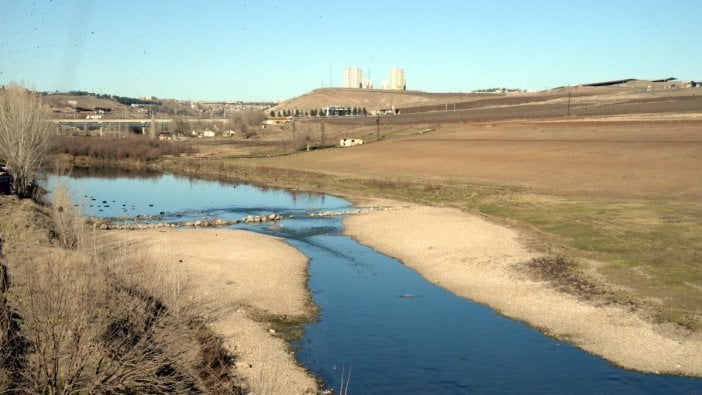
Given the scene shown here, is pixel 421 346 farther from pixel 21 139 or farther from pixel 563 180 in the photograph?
pixel 21 139

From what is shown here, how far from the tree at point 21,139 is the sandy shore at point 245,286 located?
618 inches

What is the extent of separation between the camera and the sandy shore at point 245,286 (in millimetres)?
17094

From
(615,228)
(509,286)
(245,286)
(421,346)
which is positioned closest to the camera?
(421,346)

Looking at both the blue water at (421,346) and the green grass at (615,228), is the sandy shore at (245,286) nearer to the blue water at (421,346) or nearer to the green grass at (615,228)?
the blue water at (421,346)

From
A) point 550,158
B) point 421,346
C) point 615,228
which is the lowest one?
point 421,346

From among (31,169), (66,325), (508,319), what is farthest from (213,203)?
(66,325)

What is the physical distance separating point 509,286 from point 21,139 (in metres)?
37.4

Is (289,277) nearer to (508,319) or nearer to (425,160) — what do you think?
(508,319)

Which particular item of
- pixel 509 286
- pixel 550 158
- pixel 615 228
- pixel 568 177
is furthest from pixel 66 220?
pixel 550 158

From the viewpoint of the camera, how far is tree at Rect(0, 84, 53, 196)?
46625 mm

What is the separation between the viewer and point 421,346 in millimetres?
19062

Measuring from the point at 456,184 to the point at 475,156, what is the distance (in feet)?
43.2

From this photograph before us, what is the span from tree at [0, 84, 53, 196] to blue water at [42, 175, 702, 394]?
2547 centimetres

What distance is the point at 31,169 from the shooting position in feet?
157
